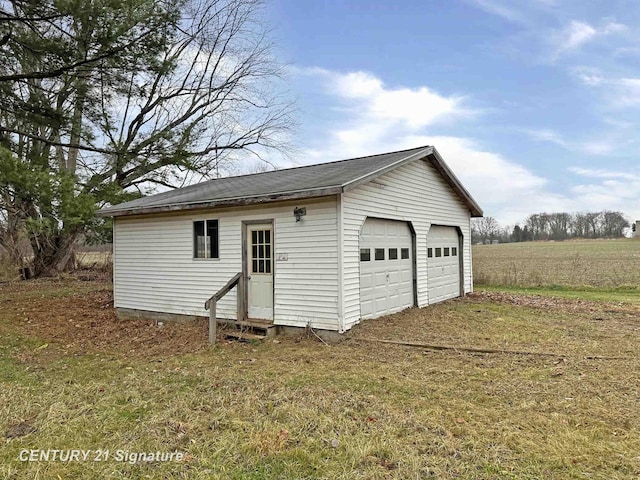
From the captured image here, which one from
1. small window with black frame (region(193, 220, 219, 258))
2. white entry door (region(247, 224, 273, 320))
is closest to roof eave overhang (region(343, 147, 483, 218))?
white entry door (region(247, 224, 273, 320))

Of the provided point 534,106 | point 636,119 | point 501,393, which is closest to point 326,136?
point 534,106

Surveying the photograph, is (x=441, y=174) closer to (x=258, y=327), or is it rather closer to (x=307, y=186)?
(x=307, y=186)

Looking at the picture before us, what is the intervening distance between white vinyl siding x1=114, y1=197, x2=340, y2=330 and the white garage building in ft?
0.07

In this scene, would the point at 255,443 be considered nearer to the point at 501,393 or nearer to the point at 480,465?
the point at 480,465

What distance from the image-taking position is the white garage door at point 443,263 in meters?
11.1

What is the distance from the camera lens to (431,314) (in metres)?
9.60

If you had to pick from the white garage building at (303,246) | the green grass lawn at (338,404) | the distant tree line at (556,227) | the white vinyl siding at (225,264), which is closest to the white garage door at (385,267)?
the white garage building at (303,246)

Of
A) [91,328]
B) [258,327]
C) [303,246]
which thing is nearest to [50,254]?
[91,328]

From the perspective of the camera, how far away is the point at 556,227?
56.4 m

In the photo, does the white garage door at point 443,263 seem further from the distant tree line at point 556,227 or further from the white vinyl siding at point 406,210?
the distant tree line at point 556,227

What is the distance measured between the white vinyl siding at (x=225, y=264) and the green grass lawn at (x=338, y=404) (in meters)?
0.80

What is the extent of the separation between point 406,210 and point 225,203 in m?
4.20

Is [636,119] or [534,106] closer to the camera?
[636,119]

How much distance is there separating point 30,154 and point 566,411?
12892 millimetres
